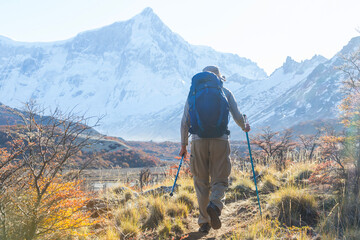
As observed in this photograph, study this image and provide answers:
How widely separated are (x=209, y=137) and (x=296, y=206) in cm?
159

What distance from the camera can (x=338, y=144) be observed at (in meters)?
4.82

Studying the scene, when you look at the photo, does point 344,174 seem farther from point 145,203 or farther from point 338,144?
point 145,203

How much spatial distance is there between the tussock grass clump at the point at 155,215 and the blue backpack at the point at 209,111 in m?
1.27

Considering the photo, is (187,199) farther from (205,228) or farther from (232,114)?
(232,114)

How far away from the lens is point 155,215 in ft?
13.4

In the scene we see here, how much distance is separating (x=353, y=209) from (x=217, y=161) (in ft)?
5.87

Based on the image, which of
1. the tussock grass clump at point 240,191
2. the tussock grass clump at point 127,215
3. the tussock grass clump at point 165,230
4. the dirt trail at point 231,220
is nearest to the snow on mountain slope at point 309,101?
the tussock grass clump at point 240,191

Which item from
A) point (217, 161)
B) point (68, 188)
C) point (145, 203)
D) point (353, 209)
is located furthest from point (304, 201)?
point (68, 188)

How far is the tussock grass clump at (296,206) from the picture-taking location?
12.3 ft

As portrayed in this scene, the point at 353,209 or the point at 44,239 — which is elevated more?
the point at 44,239

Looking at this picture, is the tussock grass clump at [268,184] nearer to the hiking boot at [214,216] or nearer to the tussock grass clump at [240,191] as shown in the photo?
the tussock grass clump at [240,191]

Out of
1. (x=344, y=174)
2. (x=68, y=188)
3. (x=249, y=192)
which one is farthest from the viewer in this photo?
(x=249, y=192)

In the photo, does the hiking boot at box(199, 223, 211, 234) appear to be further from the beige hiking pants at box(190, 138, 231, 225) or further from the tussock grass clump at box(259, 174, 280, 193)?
the tussock grass clump at box(259, 174, 280, 193)

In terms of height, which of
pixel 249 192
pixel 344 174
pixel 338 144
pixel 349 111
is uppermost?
pixel 349 111
